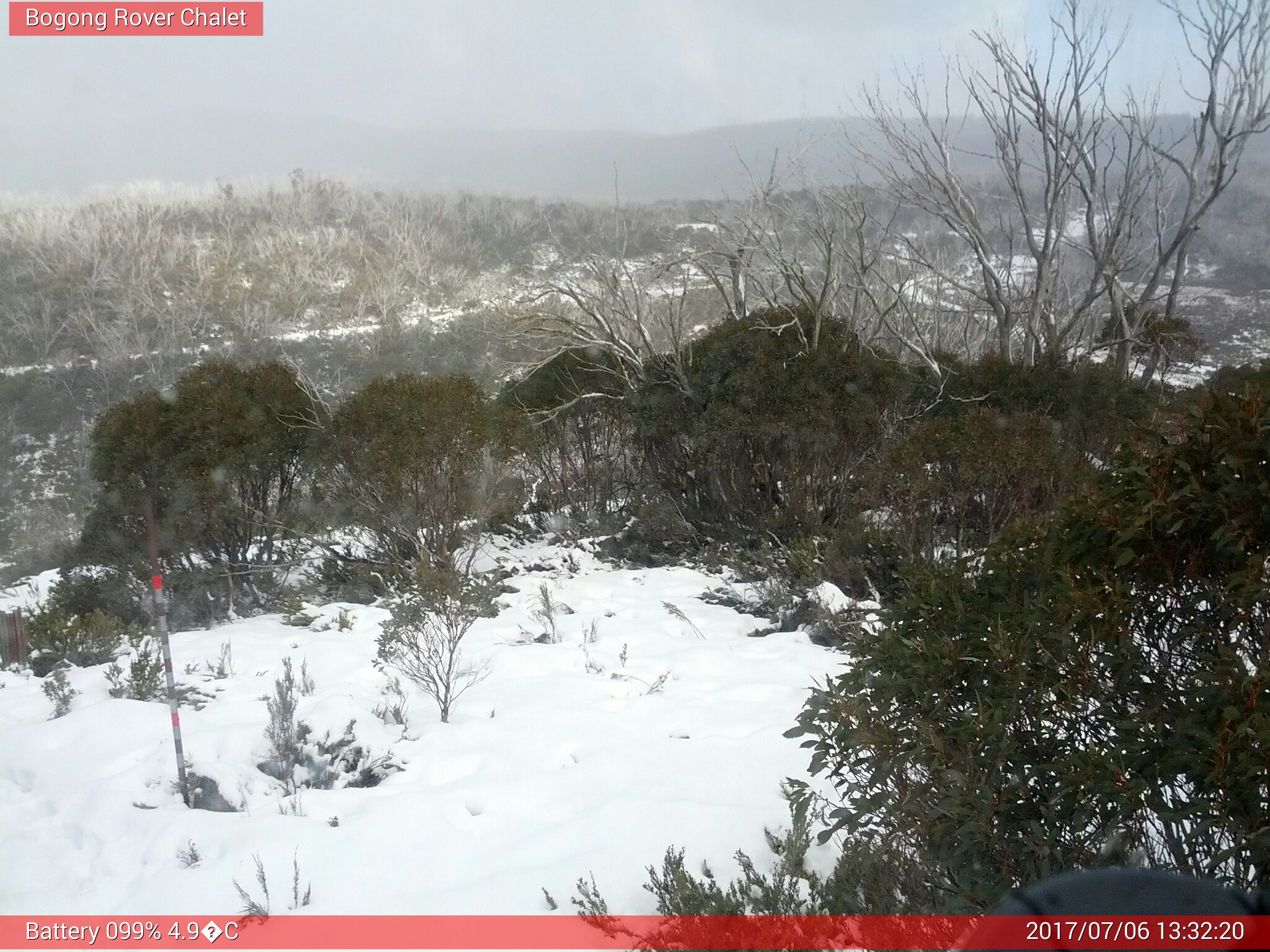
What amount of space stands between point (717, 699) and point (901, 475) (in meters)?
2.94

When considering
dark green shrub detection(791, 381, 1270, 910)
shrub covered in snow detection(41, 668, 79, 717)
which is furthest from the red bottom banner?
shrub covered in snow detection(41, 668, 79, 717)

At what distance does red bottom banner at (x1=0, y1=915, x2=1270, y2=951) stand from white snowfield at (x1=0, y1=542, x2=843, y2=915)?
6cm

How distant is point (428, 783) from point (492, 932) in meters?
1.12

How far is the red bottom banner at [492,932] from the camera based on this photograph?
2.13 metres

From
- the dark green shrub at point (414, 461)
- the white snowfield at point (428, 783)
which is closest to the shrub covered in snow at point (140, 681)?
the white snowfield at point (428, 783)

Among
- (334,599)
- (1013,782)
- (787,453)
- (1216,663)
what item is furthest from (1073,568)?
(334,599)

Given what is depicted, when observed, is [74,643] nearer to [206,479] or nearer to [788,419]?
[206,479]

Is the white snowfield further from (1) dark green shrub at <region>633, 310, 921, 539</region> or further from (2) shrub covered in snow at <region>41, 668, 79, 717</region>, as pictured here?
(1) dark green shrub at <region>633, 310, 921, 539</region>

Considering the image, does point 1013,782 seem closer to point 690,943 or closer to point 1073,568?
point 1073,568

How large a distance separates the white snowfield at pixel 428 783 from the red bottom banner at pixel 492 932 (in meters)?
0.06

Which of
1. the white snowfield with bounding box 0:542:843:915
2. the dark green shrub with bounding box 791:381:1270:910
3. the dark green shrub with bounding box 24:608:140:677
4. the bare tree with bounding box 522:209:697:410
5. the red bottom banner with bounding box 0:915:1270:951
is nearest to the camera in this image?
the dark green shrub with bounding box 791:381:1270:910

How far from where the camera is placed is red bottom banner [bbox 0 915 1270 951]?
2.13 meters

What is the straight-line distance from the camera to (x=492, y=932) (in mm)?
2453

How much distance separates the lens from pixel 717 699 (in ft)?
14.4
